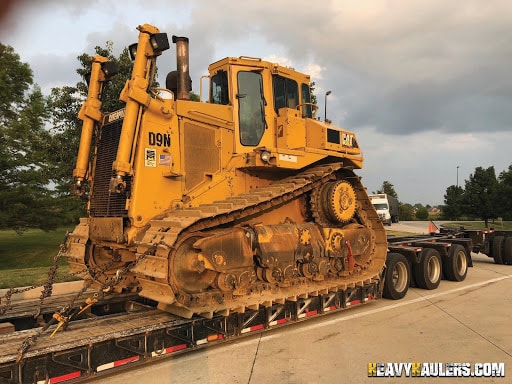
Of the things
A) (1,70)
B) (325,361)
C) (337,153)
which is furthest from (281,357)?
(1,70)

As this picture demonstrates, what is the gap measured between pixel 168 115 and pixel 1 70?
48.2 feet

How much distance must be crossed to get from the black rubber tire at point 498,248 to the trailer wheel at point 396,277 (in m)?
7.03

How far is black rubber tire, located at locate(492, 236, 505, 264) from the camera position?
1525 centimetres

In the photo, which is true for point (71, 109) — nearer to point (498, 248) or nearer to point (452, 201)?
point (498, 248)

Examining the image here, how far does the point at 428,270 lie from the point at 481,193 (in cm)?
4351

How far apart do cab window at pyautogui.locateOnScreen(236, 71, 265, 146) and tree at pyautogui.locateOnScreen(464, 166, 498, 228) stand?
44.8m

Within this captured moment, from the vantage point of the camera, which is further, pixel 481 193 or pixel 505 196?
pixel 481 193

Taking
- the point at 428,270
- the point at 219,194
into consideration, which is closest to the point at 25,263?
the point at 219,194

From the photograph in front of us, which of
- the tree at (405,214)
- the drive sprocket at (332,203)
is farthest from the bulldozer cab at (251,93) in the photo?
the tree at (405,214)

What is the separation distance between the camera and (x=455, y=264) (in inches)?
461

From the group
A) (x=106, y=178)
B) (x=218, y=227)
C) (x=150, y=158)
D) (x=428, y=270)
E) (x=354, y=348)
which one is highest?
(x=150, y=158)

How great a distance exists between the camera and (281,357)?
594 centimetres

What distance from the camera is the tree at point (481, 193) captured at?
153ft

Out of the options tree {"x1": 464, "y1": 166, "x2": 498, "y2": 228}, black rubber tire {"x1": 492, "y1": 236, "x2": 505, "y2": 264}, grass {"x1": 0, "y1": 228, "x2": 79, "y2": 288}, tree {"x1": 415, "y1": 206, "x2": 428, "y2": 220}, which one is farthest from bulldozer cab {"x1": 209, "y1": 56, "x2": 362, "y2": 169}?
tree {"x1": 415, "y1": 206, "x2": 428, "y2": 220}
